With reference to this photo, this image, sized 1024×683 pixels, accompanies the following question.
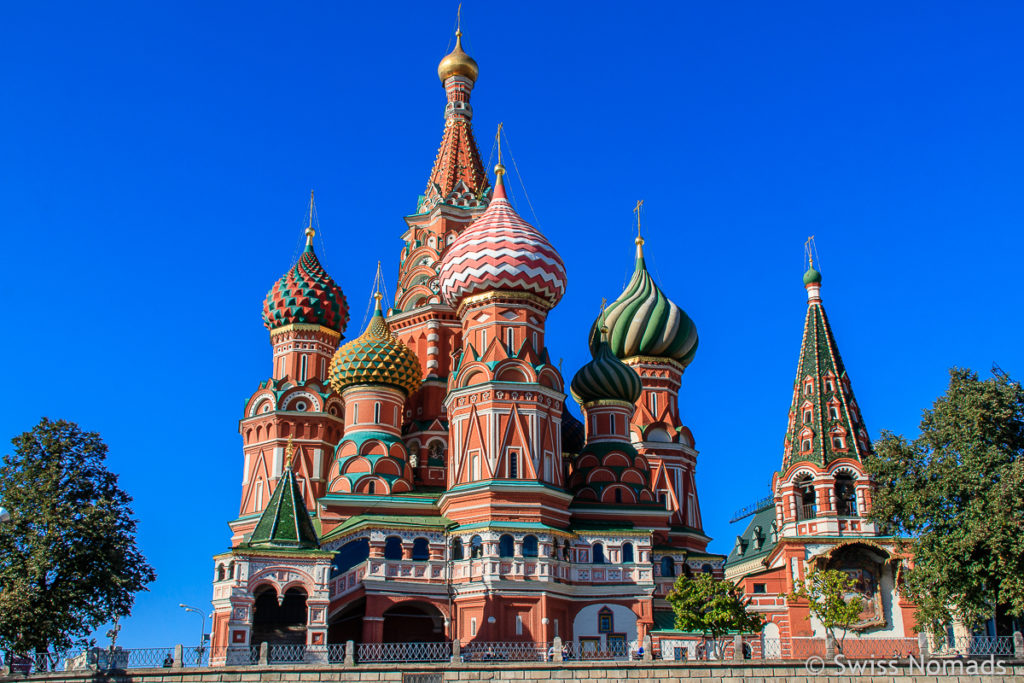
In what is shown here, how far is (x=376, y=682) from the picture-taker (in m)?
24.5

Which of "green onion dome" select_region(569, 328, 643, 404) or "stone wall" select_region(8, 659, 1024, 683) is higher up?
"green onion dome" select_region(569, 328, 643, 404)

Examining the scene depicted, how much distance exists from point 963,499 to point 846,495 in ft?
28.6

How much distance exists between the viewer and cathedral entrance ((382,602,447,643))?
112ft

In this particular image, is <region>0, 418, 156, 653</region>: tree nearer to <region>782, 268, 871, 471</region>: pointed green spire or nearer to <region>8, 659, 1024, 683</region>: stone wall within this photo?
<region>8, 659, 1024, 683</region>: stone wall

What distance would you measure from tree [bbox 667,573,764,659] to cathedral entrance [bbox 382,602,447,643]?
749cm

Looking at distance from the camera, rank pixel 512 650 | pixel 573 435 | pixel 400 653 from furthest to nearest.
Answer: pixel 573 435 → pixel 512 650 → pixel 400 653

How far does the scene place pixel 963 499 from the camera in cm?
2930

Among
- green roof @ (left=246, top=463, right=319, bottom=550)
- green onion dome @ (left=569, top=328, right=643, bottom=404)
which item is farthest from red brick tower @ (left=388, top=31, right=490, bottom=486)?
green roof @ (left=246, top=463, right=319, bottom=550)

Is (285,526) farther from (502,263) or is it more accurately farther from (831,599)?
(831,599)

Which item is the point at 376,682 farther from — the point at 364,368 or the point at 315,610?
the point at 364,368

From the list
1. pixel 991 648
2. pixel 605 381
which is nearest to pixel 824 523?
pixel 605 381

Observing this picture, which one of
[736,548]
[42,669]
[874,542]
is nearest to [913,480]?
[874,542]

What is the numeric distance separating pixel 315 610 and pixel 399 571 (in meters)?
4.56

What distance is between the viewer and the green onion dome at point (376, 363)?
39.8 m
